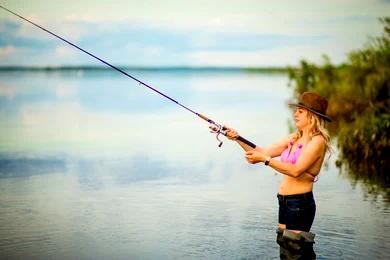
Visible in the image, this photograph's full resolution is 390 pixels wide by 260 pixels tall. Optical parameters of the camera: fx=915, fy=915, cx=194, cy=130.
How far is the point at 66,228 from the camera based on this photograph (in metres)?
6.39

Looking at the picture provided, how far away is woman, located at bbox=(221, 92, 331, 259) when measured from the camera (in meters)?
5.07

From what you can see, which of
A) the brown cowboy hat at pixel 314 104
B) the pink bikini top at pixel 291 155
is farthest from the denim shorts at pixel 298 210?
the brown cowboy hat at pixel 314 104

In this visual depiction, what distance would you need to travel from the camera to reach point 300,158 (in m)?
5.07

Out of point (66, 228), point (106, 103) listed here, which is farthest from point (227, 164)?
point (106, 103)

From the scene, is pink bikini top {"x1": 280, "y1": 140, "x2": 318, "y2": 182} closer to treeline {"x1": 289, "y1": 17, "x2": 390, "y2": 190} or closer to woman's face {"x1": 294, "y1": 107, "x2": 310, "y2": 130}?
woman's face {"x1": 294, "y1": 107, "x2": 310, "y2": 130}

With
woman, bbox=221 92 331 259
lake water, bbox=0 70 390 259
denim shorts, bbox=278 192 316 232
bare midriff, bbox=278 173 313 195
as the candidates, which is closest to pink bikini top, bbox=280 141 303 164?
woman, bbox=221 92 331 259

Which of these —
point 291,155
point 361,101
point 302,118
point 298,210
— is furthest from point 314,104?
point 361,101

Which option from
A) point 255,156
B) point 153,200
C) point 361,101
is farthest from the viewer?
point 361,101

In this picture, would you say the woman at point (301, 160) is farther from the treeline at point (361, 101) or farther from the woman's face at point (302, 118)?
the treeline at point (361, 101)

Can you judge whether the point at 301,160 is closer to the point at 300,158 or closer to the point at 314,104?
the point at 300,158

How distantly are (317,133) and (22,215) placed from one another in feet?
8.85

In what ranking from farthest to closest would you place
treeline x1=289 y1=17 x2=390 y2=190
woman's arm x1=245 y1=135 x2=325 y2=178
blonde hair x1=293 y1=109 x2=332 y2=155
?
1. treeline x1=289 y1=17 x2=390 y2=190
2. blonde hair x1=293 y1=109 x2=332 y2=155
3. woman's arm x1=245 y1=135 x2=325 y2=178

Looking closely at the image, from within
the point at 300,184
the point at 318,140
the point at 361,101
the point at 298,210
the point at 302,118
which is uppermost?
the point at 361,101

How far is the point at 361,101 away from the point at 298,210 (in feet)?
30.4
